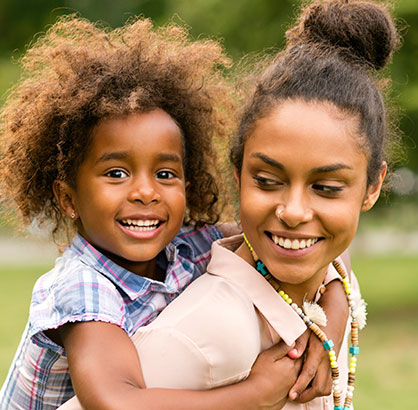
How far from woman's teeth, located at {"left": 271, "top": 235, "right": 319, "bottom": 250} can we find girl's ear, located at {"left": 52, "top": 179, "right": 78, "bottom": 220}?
1.01m

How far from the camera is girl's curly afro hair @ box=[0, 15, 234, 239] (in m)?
2.88

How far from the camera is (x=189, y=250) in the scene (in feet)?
10.5

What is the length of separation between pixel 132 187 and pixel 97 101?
0.39m

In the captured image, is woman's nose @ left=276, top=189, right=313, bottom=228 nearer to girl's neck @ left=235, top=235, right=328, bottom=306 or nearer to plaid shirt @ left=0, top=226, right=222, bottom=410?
girl's neck @ left=235, top=235, right=328, bottom=306

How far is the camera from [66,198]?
302cm

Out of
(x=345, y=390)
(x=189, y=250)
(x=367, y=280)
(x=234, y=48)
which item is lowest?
(x=345, y=390)

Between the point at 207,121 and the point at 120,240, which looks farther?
the point at 207,121

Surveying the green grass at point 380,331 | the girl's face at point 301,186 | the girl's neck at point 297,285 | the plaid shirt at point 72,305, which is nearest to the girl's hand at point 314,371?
the girl's neck at point 297,285

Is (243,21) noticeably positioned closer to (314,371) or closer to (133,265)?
(133,265)

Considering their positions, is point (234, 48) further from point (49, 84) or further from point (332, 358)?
point (332, 358)

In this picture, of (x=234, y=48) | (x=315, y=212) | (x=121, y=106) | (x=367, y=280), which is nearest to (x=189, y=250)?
(x=121, y=106)

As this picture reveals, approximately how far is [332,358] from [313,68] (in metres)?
1.05

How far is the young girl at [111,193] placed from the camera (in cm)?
235

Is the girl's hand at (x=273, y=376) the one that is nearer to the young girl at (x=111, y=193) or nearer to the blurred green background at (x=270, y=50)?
the young girl at (x=111, y=193)
